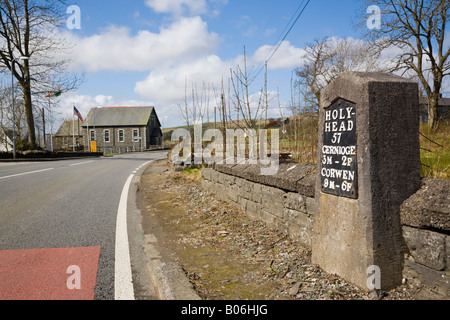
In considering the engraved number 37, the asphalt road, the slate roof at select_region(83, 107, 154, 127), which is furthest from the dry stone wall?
the slate roof at select_region(83, 107, 154, 127)

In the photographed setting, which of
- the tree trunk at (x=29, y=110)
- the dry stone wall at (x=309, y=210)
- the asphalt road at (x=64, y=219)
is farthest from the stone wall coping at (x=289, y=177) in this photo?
the tree trunk at (x=29, y=110)

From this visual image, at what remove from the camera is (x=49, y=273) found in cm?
359

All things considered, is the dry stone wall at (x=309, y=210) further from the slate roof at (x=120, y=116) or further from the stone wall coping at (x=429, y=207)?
the slate roof at (x=120, y=116)

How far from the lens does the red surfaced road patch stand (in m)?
3.10

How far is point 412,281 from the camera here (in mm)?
2719

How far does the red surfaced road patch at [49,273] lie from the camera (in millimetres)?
3102

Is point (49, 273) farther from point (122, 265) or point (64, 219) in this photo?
point (64, 219)

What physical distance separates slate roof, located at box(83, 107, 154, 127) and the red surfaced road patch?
6161 centimetres

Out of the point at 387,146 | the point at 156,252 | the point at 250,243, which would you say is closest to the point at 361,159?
the point at 387,146

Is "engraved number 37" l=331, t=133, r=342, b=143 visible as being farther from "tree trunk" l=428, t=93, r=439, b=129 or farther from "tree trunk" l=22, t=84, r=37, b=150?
"tree trunk" l=22, t=84, r=37, b=150

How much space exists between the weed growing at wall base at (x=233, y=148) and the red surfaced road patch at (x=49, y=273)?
8.61ft

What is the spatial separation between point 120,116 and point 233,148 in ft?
201

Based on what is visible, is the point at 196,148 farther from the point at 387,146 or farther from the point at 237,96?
the point at 387,146

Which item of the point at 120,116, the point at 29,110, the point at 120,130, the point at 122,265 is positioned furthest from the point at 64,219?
the point at 120,116
